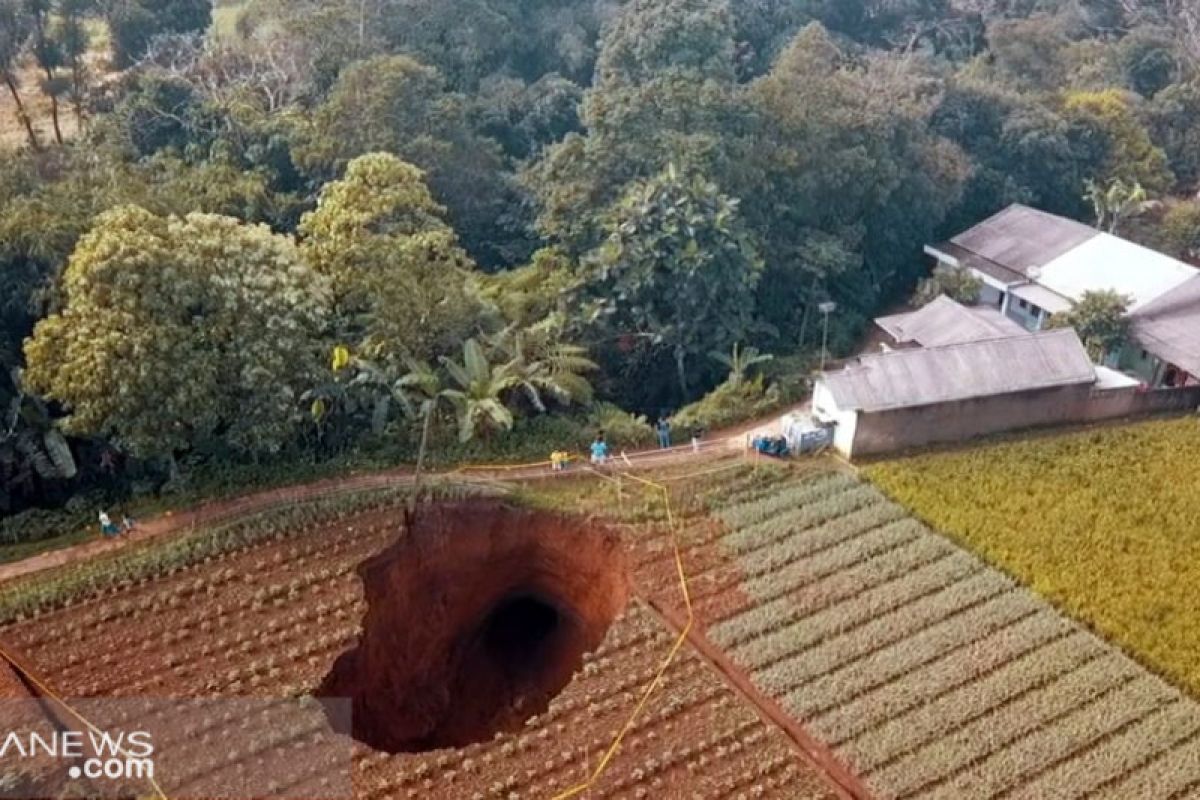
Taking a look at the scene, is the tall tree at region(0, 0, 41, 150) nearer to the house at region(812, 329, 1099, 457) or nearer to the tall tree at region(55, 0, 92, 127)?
the tall tree at region(55, 0, 92, 127)

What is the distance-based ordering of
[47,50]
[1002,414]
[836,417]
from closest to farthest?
[836,417] → [1002,414] → [47,50]

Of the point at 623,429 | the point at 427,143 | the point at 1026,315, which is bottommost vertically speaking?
the point at 1026,315

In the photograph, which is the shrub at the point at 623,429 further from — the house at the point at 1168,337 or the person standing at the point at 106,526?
the house at the point at 1168,337

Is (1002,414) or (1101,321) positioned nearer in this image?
(1002,414)

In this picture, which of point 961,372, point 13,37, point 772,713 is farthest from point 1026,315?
point 13,37

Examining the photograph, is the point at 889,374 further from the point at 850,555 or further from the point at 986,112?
the point at 986,112

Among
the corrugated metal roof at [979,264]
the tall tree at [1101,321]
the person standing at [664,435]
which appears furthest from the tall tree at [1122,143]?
the person standing at [664,435]

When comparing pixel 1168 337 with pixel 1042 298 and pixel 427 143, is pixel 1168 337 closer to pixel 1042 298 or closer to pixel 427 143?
pixel 1042 298
